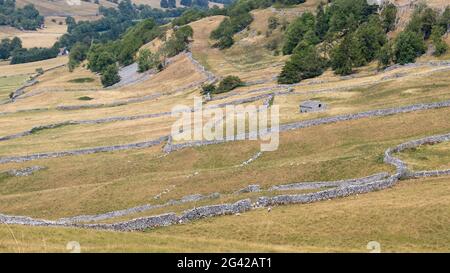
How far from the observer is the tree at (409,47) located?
106m

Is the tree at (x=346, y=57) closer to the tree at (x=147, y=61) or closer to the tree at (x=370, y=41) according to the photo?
the tree at (x=370, y=41)

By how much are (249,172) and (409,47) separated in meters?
59.9

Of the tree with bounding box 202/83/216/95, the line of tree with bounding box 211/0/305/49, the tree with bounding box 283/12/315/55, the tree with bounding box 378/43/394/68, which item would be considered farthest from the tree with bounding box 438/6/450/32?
the line of tree with bounding box 211/0/305/49

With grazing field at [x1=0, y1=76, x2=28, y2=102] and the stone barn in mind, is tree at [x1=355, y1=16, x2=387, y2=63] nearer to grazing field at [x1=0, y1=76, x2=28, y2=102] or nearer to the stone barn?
the stone barn

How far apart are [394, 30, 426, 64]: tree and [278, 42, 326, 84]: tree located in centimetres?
1628

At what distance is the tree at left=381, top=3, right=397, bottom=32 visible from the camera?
413 ft

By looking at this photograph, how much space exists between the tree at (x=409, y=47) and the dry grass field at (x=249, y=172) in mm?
5929

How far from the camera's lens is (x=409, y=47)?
107 meters

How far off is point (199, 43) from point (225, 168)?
118 m

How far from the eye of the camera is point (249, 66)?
469 feet

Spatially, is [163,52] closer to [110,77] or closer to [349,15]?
[110,77]

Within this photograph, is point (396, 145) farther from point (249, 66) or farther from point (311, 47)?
point (249, 66)

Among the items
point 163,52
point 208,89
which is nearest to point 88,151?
point 208,89

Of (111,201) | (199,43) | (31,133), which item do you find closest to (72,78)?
(199,43)
